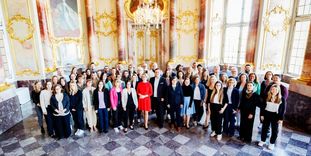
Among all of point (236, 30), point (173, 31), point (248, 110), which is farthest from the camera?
point (173, 31)

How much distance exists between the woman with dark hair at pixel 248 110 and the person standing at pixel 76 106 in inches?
151

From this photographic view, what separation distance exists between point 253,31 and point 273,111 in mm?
4058

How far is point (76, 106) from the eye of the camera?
182 inches

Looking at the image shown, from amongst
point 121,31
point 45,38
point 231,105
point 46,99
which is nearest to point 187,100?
point 231,105

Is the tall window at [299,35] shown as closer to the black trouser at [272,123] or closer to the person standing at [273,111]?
the person standing at [273,111]

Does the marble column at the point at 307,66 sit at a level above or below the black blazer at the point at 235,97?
above

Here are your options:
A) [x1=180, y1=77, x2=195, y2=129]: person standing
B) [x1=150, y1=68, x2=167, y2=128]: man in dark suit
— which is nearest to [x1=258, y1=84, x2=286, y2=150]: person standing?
[x1=180, y1=77, x2=195, y2=129]: person standing

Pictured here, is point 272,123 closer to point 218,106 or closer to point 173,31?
point 218,106

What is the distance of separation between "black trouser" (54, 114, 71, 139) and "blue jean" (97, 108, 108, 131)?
743mm

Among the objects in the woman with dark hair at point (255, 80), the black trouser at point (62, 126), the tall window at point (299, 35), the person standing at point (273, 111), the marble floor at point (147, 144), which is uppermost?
the tall window at point (299, 35)

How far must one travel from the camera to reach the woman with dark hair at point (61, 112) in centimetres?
433

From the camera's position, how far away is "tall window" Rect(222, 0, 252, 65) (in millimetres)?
8243

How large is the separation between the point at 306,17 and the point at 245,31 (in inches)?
97.9

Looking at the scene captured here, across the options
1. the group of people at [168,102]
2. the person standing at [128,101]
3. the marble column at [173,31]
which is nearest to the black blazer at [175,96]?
the group of people at [168,102]
